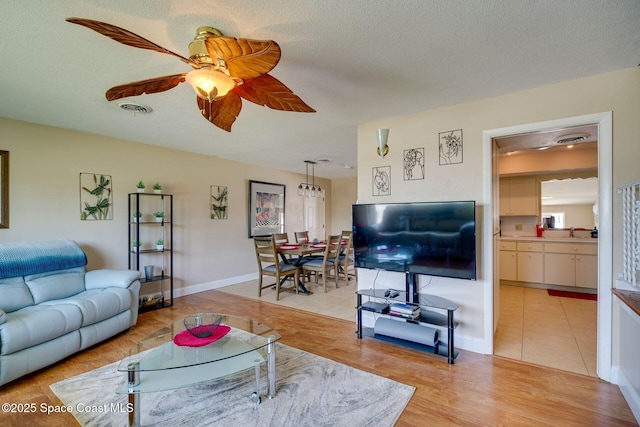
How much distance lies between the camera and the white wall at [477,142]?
2.16m

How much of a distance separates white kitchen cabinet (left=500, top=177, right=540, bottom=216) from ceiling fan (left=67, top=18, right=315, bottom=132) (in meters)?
5.08

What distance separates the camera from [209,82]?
1569 millimetres

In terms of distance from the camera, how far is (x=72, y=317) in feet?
8.31

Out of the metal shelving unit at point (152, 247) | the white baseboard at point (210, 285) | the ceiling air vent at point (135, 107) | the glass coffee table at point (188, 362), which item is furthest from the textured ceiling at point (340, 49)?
the white baseboard at point (210, 285)

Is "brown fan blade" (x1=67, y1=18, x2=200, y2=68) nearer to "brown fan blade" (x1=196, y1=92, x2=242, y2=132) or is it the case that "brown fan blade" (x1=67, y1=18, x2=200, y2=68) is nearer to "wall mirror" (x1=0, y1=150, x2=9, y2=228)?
"brown fan blade" (x1=196, y1=92, x2=242, y2=132)

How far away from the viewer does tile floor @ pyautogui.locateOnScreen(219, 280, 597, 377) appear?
8.50 feet

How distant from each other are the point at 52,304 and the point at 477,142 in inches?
166

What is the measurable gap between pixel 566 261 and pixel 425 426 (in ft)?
14.7

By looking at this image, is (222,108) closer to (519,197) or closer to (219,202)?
(219,202)

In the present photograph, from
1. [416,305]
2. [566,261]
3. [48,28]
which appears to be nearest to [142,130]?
[48,28]

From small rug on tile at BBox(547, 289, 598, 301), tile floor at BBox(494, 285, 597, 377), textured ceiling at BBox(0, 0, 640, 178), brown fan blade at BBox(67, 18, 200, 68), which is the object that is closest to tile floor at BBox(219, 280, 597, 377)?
tile floor at BBox(494, 285, 597, 377)

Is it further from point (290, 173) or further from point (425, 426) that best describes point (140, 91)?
point (290, 173)

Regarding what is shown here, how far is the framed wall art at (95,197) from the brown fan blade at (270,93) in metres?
3.13

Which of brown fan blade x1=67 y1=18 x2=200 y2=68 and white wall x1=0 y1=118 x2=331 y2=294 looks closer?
brown fan blade x1=67 y1=18 x2=200 y2=68
